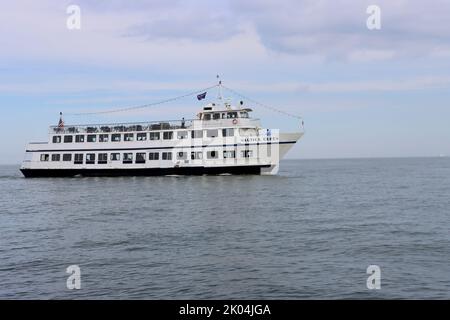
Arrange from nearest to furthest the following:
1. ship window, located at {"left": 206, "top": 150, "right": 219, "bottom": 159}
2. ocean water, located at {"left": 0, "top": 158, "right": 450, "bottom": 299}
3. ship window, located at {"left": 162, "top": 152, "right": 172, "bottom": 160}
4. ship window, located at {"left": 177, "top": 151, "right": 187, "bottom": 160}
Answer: ocean water, located at {"left": 0, "top": 158, "right": 450, "bottom": 299} < ship window, located at {"left": 206, "top": 150, "right": 219, "bottom": 159} < ship window, located at {"left": 177, "top": 151, "right": 187, "bottom": 160} < ship window, located at {"left": 162, "top": 152, "right": 172, "bottom": 160}

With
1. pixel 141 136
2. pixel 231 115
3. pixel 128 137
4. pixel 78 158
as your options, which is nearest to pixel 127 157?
pixel 128 137

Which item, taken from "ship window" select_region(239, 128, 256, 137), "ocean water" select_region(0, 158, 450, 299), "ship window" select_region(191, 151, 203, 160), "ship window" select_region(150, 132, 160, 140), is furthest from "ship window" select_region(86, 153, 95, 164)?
"ocean water" select_region(0, 158, 450, 299)

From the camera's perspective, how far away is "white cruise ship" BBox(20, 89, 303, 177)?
199ft

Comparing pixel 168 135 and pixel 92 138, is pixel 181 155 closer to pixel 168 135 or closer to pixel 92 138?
pixel 168 135

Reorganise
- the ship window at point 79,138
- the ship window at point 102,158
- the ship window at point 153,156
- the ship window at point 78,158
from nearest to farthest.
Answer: the ship window at point 153,156, the ship window at point 102,158, the ship window at point 78,158, the ship window at point 79,138

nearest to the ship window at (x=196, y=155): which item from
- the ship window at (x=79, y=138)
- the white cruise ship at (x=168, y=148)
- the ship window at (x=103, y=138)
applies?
the white cruise ship at (x=168, y=148)

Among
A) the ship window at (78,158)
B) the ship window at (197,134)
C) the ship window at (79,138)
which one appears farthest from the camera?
the ship window at (79,138)

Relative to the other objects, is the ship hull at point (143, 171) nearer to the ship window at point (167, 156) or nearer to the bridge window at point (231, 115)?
the ship window at point (167, 156)

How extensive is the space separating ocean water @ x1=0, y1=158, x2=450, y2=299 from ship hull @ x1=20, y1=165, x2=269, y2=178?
19.0 m

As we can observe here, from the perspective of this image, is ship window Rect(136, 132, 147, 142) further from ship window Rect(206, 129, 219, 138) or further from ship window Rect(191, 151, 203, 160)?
ship window Rect(206, 129, 219, 138)

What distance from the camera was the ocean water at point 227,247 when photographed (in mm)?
16016

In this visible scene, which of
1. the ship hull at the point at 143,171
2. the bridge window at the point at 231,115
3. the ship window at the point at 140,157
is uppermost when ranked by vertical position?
the bridge window at the point at 231,115

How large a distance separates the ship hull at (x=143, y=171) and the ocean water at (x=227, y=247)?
62.4 feet
